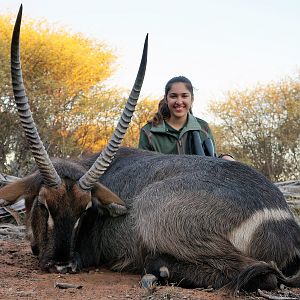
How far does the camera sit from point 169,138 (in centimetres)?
854

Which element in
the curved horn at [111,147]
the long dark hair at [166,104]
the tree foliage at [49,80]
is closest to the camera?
the curved horn at [111,147]

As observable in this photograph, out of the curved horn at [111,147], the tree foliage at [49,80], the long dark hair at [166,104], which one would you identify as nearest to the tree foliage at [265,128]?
the tree foliage at [49,80]

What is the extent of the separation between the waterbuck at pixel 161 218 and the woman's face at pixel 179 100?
242 centimetres

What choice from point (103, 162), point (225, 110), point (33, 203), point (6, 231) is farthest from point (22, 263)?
point (225, 110)

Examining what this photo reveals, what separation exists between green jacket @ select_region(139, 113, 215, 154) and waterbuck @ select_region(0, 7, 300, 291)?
2274mm

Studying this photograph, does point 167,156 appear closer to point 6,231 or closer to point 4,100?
point 6,231

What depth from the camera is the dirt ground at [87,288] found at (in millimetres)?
4426

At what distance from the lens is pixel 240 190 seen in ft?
17.6

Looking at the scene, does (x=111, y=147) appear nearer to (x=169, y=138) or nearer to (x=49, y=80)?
(x=169, y=138)

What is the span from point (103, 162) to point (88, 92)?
81.7 ft

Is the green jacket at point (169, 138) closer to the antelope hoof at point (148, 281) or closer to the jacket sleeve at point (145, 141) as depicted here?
the jacket sleeve at point (145, 141)

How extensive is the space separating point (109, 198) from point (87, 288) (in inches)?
46.9

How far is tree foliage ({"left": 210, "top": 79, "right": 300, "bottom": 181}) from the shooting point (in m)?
26.2

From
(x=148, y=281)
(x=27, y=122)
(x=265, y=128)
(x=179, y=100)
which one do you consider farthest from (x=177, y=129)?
(x=265, y=128)
